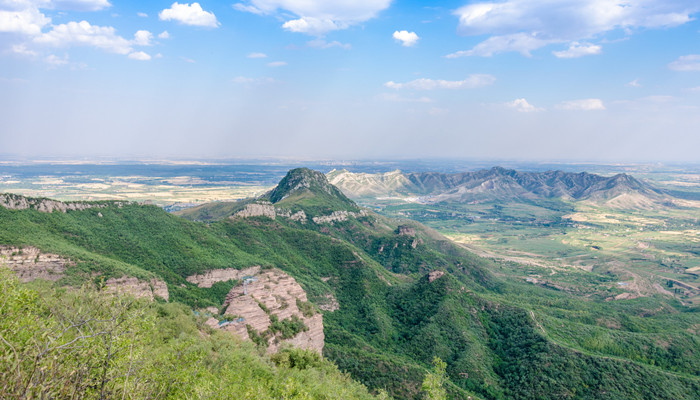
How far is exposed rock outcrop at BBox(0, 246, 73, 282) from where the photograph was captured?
60.5 meters

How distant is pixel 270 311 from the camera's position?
69.4m

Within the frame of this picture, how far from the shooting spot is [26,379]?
55.9 feet

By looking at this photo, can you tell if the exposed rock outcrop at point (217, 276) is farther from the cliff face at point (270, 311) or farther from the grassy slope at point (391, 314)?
the cliff face at point (270, 311)

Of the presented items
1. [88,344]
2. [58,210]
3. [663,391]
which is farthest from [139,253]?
[663,391]

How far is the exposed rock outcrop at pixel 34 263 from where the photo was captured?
6050 centimetres

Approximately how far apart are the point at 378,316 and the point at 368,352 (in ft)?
69.1

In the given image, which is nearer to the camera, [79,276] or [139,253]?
[79,276]

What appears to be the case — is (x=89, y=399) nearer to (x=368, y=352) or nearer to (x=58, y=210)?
(x=368, y=352)

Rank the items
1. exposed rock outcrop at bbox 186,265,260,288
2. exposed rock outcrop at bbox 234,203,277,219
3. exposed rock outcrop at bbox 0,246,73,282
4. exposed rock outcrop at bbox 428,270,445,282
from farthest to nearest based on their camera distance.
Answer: exposed rock outcrop at bbox 234,203,277,219 → exposed rock outcrop at bbox 428,270,445,282 → exposed rock outcrop at bbox 186,265,260,288 → exposed rock outcrop at bbox 0,246,73,282

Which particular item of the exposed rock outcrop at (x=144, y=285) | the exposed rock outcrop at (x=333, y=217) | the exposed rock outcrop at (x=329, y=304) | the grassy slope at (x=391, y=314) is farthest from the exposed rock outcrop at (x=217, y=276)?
the exposed rock outcrop at (x=333, y=217)

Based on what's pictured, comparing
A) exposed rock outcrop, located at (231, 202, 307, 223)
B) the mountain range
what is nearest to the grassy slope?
the mountain range

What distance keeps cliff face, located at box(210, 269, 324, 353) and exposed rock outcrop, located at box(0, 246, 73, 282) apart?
28.7 meters

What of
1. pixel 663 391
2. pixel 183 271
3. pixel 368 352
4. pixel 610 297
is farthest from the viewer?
pixel 610 297

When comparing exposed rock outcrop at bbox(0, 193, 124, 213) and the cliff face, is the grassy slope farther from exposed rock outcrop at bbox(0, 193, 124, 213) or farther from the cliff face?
the cliff face
